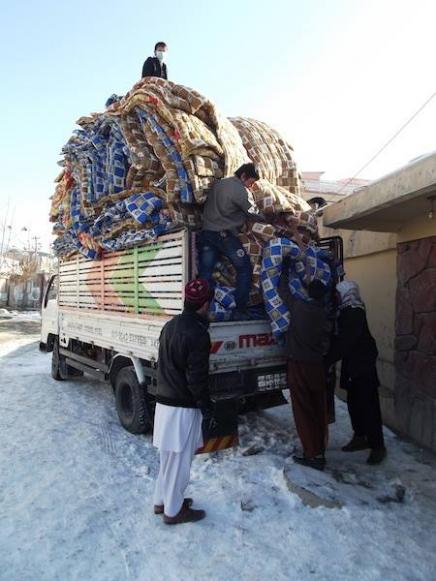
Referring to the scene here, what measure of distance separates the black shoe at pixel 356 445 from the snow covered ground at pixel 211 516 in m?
0.08

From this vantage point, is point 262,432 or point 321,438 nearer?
point 321,438

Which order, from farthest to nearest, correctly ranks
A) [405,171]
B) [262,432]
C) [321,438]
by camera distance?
[262,432] < [321,438] < [405,171]

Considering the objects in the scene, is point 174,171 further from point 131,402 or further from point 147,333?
point 131,402

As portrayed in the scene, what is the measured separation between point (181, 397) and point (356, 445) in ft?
8.04

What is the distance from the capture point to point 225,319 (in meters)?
4.20

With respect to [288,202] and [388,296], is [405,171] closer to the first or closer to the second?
[288,202]

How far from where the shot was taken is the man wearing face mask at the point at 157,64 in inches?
238

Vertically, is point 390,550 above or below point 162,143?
below

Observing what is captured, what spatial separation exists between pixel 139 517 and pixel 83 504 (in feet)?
1.68

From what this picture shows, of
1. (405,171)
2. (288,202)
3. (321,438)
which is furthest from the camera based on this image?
(288,202)

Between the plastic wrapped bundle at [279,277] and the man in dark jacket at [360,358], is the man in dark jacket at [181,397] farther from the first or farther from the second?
the man in dark jacket at [360,358]

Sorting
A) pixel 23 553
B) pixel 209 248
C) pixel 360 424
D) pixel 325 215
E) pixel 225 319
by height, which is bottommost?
pixel 23 553

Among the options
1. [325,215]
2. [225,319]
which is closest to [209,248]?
[225,319]

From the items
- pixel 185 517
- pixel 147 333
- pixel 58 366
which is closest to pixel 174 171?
pixel 147 333
